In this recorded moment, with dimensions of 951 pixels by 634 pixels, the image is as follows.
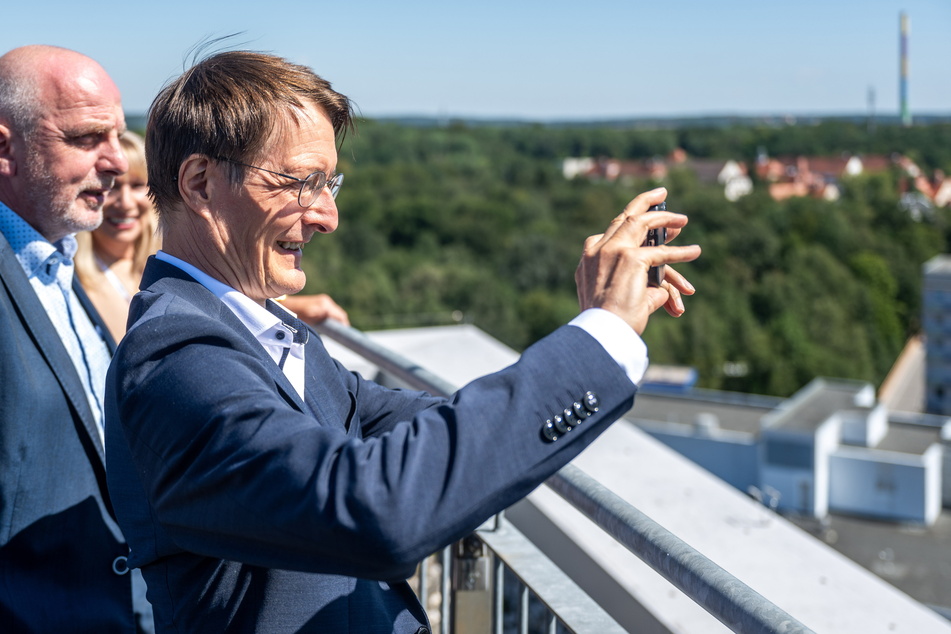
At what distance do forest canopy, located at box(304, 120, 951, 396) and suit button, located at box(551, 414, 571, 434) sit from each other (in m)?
35.7

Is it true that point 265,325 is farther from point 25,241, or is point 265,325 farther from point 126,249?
point 126,249

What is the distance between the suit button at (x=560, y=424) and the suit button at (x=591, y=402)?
0.10ft

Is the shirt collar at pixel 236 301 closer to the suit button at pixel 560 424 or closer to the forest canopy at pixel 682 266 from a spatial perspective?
the suit button at pixel 560 424

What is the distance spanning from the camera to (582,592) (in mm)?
1647

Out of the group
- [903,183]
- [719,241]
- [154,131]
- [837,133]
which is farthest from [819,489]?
[837,133]

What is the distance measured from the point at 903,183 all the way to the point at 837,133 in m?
33.1

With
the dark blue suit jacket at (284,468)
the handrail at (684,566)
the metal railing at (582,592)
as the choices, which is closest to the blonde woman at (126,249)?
the metal railing at (582,592)

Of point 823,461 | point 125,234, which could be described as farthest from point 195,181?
point 823,461

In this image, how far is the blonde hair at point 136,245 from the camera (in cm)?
270

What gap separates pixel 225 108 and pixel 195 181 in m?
0.10

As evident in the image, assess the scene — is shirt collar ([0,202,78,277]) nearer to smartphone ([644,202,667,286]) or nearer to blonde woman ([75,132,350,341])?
blonde woman ([75,132,350,341])

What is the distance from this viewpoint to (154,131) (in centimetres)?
123

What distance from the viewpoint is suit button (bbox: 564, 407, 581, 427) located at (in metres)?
1.01

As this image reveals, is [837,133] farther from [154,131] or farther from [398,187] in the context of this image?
[154,131]
